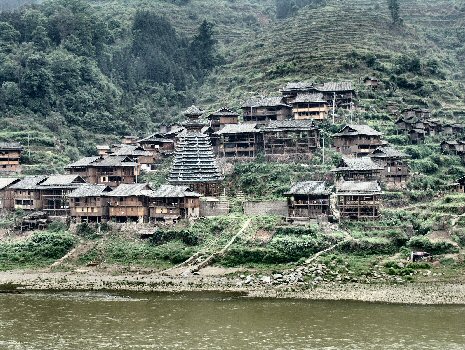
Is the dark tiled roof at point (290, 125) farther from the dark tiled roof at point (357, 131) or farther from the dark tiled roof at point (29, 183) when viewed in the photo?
the dark tiled roof at point (29, 183)

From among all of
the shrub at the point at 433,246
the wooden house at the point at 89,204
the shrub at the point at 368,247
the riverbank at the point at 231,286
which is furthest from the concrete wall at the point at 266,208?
the wooden house at the point at 89,204

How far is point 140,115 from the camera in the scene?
106562 mm

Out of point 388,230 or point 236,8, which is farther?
point 236,8

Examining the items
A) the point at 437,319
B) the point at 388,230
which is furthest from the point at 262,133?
the point at 437,319

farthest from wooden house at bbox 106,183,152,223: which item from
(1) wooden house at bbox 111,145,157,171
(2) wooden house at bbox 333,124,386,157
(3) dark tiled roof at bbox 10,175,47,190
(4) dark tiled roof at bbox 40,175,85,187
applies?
(2) wooden house at bbox 333,124,386,157

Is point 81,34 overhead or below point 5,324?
overhead

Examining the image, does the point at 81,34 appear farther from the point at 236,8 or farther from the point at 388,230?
the point at 388,230

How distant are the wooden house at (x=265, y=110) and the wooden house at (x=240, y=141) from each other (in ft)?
18.9

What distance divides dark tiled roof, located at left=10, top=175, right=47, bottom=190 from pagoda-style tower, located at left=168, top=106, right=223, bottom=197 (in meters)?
11.9

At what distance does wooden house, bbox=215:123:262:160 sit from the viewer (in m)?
80.0

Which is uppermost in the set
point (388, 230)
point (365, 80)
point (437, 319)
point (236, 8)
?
point (236, 8)

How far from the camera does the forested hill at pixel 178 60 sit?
97.5 meters

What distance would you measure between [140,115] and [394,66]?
109ft

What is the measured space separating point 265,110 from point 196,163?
14705 mm
